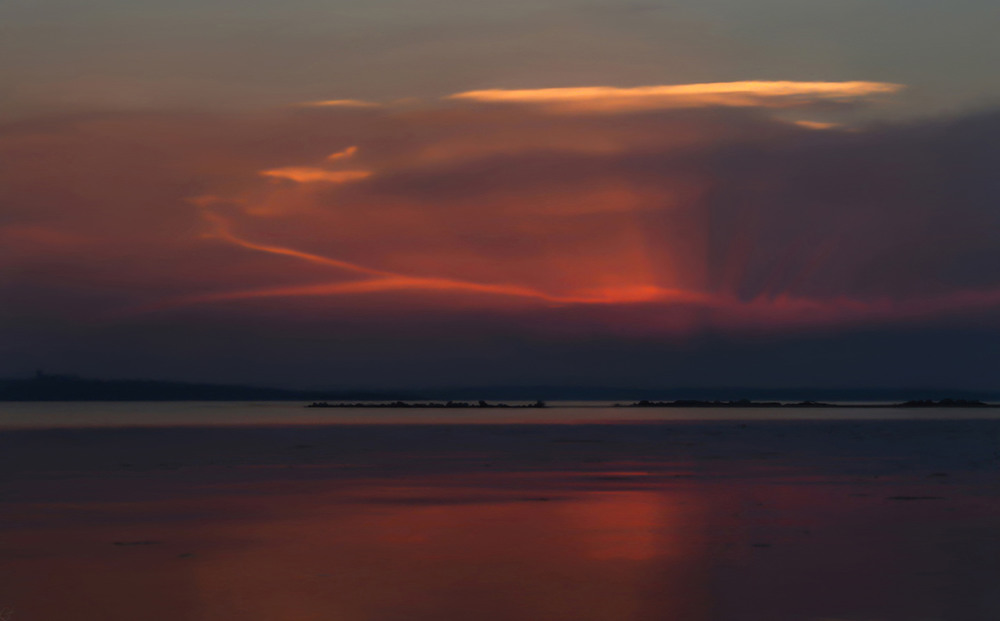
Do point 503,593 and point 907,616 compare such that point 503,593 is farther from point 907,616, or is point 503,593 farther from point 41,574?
point 41,574

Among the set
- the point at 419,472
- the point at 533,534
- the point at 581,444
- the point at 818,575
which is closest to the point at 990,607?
the point at 818,575

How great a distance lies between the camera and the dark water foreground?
13180 millimetres

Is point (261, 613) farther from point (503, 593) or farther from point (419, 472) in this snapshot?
point (419, 472)

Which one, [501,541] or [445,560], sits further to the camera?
[501,541]

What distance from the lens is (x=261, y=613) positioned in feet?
41.7

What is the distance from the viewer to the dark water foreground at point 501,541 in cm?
1318

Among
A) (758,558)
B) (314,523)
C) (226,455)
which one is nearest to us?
(758,558)

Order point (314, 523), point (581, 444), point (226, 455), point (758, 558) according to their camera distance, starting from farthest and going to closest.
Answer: point (581, 444)
point (226, 455)
point (314, 523)
point (758, 558)

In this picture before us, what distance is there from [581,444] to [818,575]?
107 ft

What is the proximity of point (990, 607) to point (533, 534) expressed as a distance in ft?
24.4

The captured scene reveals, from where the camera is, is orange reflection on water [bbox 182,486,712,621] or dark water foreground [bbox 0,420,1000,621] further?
dark water foreground [bbox 0,420,1000,621]

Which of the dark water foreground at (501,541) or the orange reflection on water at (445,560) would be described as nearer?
the orange reflection on water at (445,560)

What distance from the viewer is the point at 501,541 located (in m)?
18.0

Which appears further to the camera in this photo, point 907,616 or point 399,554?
point 399,554
